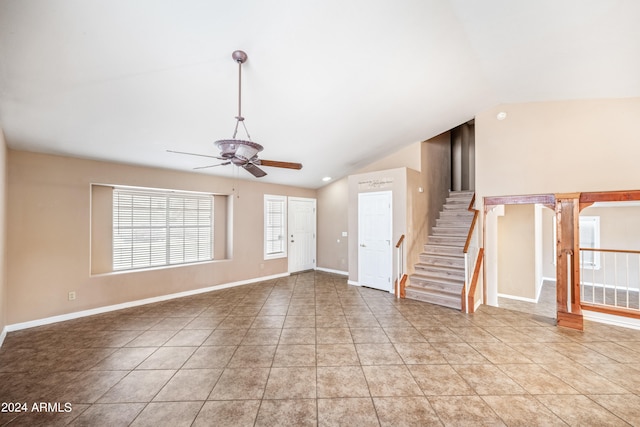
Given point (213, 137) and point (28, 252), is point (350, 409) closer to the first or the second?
point (213, 137)

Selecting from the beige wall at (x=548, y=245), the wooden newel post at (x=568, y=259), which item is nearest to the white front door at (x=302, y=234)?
the wooden newel post at (x=568, y=259)

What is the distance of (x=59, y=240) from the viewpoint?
405 centimetres

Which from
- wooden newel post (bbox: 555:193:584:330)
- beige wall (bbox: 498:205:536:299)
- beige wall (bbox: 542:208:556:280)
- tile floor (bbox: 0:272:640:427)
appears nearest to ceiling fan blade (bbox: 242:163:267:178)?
tile floor (bbox: 0:272:640:427)

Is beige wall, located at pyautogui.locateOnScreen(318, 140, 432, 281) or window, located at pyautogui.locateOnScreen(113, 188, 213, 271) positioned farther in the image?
beige wall, located at pyautogui.locateOnScreen(318, 140, 432, 281)

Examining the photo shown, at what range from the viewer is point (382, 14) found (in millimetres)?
2545

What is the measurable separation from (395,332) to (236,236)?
13.7 ft

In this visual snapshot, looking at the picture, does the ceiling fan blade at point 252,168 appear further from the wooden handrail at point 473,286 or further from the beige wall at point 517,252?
the beige wall at point 517,252

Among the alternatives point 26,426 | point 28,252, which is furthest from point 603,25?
point 28,252

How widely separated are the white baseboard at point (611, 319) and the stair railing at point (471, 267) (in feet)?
5.15

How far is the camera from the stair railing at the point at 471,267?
451 cm

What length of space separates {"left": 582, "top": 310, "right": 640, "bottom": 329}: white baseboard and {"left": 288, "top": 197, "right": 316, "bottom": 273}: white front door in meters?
5.92

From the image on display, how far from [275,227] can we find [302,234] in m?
0.98

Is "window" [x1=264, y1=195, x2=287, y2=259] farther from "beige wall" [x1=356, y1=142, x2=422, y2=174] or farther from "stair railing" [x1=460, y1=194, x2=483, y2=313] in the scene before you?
"stair railing" [x1=460, y1=194, x2=483, y2=313]

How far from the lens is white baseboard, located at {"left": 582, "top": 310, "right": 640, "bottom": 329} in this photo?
12.5 feet
